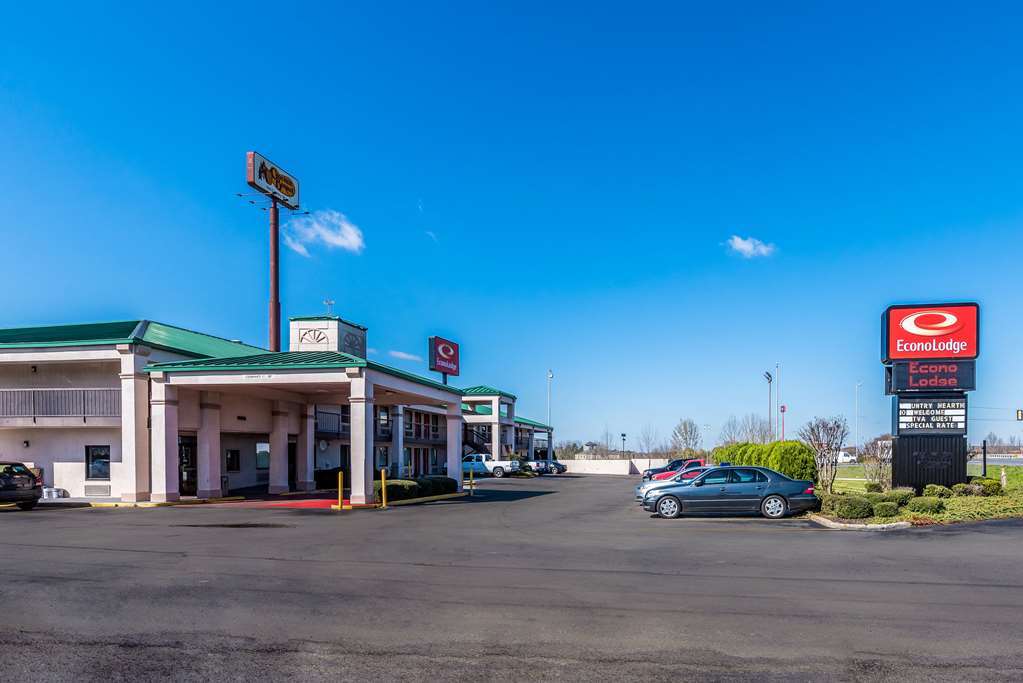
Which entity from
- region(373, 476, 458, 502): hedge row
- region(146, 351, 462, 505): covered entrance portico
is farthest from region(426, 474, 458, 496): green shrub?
region(146, 351, 462, 505): covered entrance portico

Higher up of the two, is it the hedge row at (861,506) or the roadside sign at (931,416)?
the roadside sign at (931,416)

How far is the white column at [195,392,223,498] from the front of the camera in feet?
91.2

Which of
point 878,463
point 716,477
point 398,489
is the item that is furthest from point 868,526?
point 878,463

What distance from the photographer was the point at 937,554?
44.6 ft

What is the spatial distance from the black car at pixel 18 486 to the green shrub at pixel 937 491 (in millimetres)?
27140

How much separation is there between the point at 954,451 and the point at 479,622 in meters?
22.7

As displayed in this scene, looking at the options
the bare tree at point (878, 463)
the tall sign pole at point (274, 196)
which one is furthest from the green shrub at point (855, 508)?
the tall sign pole at point (274, 196)

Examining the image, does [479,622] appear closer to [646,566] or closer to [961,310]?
[646,566]

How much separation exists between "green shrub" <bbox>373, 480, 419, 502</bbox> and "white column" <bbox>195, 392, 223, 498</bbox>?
613 centimetres

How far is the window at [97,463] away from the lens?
2811 cm

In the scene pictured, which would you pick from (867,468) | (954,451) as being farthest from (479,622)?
(867,468)

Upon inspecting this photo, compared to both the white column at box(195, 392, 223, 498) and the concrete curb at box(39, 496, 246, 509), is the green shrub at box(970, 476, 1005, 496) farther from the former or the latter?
the white column at box(195, 392, 223, 498)

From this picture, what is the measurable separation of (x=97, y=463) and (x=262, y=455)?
25.1 feet

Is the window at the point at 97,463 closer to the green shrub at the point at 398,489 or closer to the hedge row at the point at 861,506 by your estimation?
the green shrub at the point at 398,489
